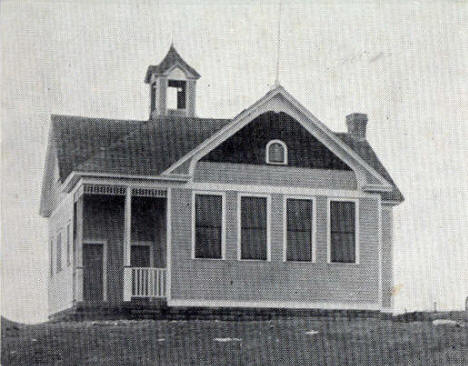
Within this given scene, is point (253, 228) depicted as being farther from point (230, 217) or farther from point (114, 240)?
point (114, 240)

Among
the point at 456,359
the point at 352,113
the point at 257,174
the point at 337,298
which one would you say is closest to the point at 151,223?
the point at 257,174

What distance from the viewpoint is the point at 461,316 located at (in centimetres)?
3675

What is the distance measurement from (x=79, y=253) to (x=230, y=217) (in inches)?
175

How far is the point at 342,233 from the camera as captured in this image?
109ft

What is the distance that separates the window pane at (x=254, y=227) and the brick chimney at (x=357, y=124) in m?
7.63

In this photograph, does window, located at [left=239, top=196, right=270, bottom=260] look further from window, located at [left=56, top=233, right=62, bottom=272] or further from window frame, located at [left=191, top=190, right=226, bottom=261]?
window, located at [left=56, top=233, right=62, bottom=272]

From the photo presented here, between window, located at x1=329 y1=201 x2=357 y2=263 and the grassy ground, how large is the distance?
3.70 meters

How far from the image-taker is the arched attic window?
32875 mm

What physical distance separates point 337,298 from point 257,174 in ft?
14.2

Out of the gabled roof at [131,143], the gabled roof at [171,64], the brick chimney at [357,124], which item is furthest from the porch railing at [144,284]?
the brick chimney at [357,124]

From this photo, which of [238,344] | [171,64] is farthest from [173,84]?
[238,344]

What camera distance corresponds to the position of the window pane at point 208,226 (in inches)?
1259

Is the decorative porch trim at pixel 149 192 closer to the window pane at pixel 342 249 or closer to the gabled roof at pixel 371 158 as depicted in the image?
the window pane at pixel 342 249

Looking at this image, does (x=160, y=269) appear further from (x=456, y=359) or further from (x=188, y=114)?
(x=456, y=359)
